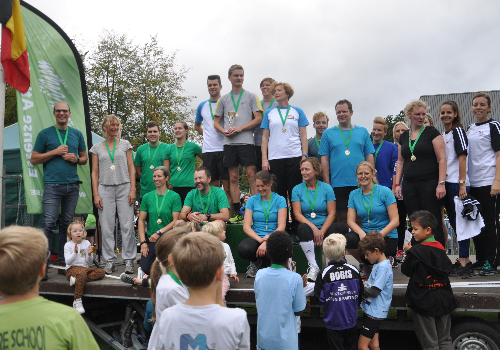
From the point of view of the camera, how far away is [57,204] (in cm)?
543

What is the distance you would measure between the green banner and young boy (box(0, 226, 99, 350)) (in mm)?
4484

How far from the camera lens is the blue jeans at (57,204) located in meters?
5.34

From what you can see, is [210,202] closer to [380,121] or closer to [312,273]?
[312,273]

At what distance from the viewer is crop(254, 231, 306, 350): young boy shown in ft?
10.5

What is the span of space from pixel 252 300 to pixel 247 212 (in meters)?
1.17

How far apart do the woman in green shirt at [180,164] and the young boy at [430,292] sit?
12.2 ft

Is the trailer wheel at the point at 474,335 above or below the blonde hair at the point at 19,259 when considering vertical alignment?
below

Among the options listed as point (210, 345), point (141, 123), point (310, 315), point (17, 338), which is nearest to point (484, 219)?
point (310, 315)

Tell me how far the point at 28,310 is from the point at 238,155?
4483 millimetres

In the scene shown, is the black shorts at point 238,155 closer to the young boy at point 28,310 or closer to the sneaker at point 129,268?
the sneaker at point 129,268

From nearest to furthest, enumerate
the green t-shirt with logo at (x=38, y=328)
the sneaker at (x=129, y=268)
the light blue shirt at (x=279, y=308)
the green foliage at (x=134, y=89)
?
the green t-shirt with logo at (x=38, y=328) → the light blue shirt at (x=279, y=308) → the sneaker at (x=129, y=268) → the green foliage at (x=134, y=89)

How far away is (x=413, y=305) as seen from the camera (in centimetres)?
377

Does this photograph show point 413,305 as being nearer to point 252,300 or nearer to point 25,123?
point 252,300

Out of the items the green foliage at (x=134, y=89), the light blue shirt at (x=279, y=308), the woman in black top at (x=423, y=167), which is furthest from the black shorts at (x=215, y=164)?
the green foliage at (x=134, y=89)
